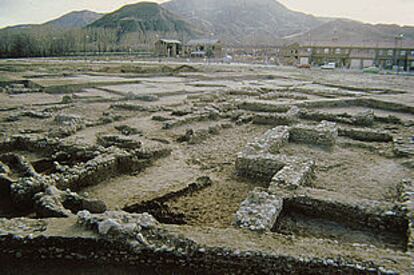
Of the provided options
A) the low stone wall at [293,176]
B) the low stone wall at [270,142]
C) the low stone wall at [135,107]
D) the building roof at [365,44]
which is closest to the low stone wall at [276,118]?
the low stone wall at [270,142]

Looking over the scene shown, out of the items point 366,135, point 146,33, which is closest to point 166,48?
point 146,33

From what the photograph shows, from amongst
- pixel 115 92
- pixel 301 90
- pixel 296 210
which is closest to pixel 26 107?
pixel 115 92

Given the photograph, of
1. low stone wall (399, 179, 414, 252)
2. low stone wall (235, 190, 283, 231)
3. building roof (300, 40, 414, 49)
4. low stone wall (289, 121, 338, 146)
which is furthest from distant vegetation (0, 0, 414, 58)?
low stone wall (235, 190, 283, 231)

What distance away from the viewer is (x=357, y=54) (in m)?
62.4

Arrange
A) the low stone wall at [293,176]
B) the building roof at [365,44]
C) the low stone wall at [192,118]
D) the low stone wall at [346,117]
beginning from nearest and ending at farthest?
the low stone wall at [293,176], the low stone wall at [192,118], the low stone wall at [346,117], the building roof at [365,44]

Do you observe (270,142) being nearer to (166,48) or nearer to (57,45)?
(57,45)

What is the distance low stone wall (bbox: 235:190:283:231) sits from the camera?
198 inches

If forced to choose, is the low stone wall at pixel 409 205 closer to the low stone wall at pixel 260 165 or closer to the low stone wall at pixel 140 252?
the low stone wall at pixel 140 252

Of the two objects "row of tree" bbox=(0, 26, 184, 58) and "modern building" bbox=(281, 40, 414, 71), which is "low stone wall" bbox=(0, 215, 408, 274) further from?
"row of tree" bbox=(0, 26, 184, 58)

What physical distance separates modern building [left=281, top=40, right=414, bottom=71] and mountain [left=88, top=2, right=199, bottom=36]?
70146 millimetres

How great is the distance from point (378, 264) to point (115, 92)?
19.2 meters

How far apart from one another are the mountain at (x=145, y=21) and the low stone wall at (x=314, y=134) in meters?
123

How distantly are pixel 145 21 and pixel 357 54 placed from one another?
332 ft

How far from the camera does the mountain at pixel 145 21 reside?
134 m
